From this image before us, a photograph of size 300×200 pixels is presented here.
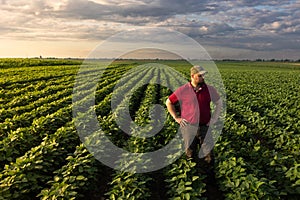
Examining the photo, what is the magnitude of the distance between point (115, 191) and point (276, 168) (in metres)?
2.92

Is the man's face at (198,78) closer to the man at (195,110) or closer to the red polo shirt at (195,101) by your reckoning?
the man at (195,110)

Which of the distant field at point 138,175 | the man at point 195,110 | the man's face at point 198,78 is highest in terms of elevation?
the man's face at point 198,78

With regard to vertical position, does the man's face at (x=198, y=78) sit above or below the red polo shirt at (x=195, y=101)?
above

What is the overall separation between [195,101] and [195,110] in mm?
180

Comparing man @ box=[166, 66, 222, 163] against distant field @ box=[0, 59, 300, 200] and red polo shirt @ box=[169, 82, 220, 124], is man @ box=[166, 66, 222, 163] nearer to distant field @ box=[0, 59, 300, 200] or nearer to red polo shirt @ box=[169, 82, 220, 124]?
red polo shirt @ box=[169, 82, 220, 124]

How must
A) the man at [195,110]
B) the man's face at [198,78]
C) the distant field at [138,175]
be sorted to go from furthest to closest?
the man at [195,110], the man's face at [198,78], the distant field at [138,175]

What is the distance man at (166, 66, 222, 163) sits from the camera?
594 centimetres

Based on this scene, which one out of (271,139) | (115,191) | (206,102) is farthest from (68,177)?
(271,139)

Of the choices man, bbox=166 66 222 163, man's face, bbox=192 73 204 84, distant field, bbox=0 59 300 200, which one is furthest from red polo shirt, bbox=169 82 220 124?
distant field, bbox=0 59 300 200

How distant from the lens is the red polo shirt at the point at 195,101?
5.96 meters

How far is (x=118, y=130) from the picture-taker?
888 centimetres

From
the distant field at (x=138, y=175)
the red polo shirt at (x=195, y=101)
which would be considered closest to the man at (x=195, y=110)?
the red polo shirt at (x=195, y=101)

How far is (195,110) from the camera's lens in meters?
6.04

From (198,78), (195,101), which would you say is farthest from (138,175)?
(198,78)
